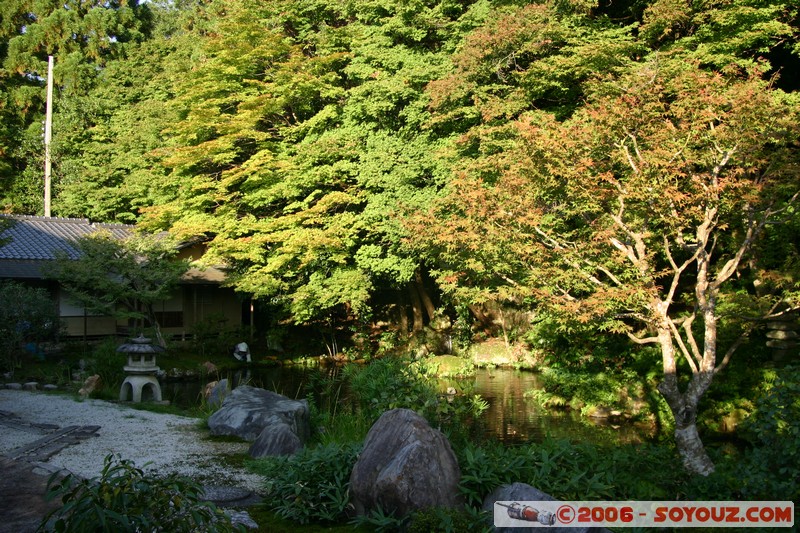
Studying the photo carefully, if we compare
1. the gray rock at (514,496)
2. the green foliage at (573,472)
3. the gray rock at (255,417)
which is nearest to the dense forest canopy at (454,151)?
the green foliage at (573,472)

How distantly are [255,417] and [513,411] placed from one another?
5.78 meters

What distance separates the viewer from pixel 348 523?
5.11 meters

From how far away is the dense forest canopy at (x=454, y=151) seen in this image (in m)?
9.24

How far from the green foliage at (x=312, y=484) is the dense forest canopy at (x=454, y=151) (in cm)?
491

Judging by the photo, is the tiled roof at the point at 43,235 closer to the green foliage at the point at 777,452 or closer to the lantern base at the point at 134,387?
the lantern base at the point at 134,387

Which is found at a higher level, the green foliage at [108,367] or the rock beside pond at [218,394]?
the green foliage at [108,367]

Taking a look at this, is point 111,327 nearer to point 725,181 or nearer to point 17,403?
point 17,403

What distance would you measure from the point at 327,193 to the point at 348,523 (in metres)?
15.0

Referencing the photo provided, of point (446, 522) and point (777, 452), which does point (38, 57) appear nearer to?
point (446, 522)

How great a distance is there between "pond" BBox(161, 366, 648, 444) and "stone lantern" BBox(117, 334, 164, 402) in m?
1.00

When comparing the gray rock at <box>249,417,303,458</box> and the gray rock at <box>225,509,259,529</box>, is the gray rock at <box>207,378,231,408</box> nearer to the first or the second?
the gray rock at <box>249,417,303,458</box>

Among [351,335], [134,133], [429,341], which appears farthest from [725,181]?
[134,133]

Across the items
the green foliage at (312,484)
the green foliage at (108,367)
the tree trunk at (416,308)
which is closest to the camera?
the green foliage at (312,484)

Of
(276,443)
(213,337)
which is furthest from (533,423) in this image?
(213,337)
